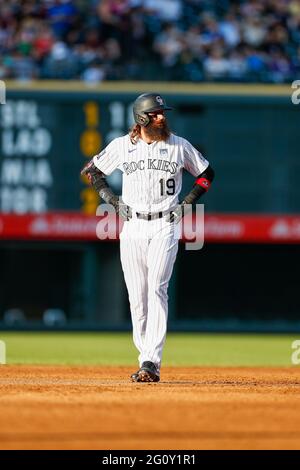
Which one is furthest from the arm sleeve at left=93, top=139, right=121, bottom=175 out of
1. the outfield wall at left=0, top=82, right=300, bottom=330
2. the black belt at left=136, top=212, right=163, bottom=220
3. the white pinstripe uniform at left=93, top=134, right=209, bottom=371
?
the outfield wall at left=0, top=82, right=300, bottom=330

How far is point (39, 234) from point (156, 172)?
45.3ft

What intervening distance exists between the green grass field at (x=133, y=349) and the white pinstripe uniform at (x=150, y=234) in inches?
153

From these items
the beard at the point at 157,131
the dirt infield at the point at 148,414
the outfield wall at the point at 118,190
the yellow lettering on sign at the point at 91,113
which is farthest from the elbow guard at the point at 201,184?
the yellow lettering on sign at the point at 91,113

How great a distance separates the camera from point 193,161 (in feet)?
27.0

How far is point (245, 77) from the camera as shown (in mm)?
21578

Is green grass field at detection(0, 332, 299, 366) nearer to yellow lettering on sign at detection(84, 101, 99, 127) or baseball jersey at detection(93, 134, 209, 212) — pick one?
yellow lettering on sign at detection(84, 101, 99, 127)

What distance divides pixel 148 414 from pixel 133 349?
1006cm

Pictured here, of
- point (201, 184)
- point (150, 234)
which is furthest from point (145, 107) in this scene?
point (150, 234)

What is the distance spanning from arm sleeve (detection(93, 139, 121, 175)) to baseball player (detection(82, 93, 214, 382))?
0.15 feet

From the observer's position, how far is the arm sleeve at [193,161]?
8180 millimetres

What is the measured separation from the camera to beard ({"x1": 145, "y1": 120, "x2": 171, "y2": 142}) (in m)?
8.07

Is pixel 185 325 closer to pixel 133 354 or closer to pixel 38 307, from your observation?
pixel 38 307

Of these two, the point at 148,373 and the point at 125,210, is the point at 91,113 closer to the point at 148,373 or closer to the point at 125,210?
the point at 125,210

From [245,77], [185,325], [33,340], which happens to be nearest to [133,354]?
[33,340]
